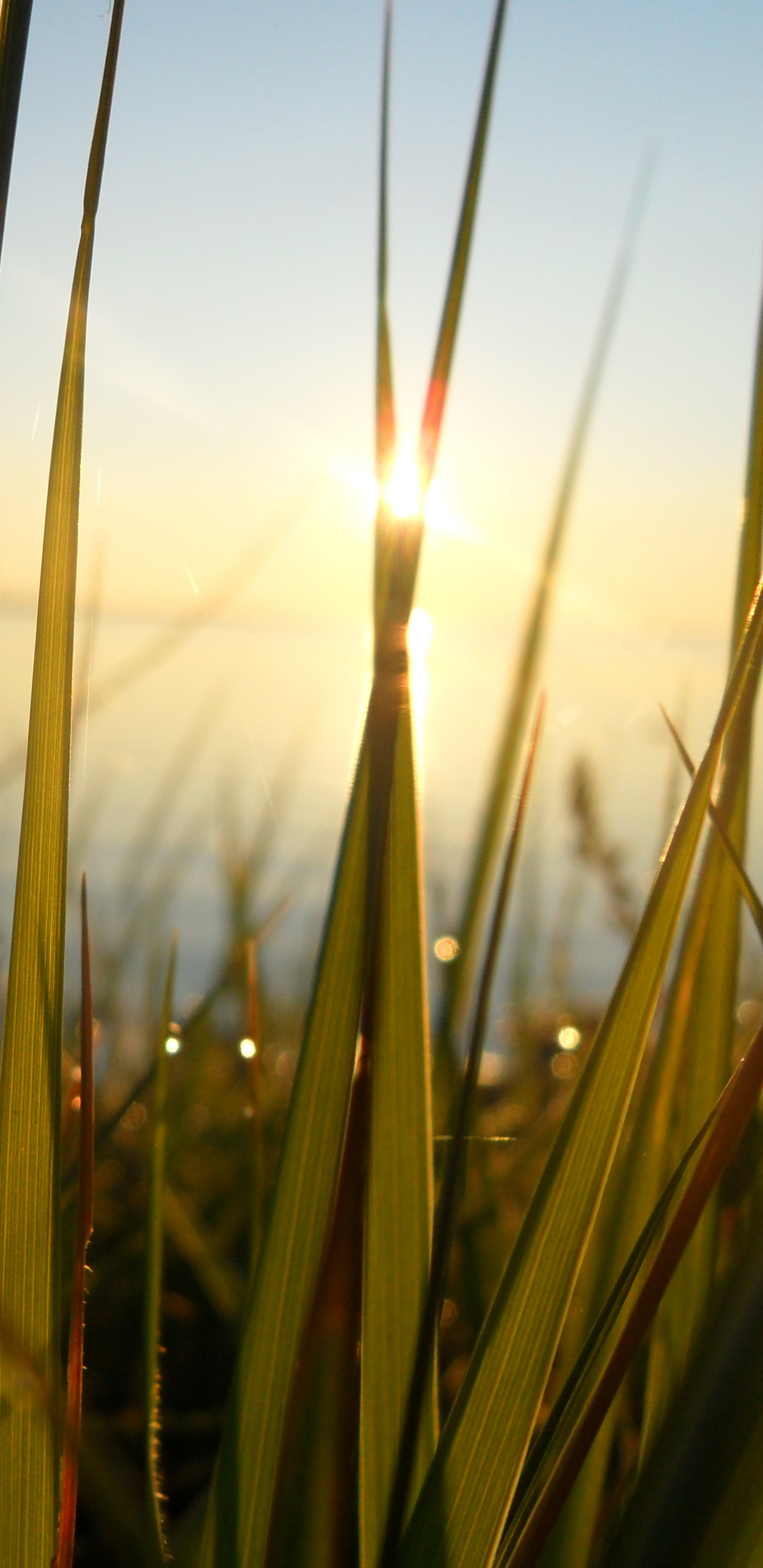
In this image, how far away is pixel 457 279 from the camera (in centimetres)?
37

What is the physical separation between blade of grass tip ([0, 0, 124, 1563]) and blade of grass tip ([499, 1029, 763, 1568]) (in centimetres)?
15

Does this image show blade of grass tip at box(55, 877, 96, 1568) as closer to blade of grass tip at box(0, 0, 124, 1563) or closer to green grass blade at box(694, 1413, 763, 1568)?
blade of grass tip at box(0, 0, 124, 1563)

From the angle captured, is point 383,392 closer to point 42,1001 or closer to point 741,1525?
point 42,1001

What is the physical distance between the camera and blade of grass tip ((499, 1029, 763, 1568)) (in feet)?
0.95

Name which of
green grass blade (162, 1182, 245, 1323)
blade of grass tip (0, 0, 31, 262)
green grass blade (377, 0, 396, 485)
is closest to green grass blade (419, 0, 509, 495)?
green grass blade (377, 0, 396, 485)

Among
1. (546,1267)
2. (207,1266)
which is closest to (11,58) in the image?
(546,1267)

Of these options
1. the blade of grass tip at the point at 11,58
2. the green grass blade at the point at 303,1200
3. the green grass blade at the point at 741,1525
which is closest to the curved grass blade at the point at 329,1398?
the green grass blade at the point at 303,1200

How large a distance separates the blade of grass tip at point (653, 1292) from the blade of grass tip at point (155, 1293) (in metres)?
0.13

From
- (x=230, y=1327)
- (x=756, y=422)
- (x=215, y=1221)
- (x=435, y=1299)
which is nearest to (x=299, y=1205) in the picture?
(x=435, y=1299)

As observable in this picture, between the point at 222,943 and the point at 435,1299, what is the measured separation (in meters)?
0.87

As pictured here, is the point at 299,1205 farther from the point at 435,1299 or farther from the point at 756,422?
the point at 756,422

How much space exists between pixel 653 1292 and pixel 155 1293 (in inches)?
8.2

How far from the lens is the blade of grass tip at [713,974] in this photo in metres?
0.39

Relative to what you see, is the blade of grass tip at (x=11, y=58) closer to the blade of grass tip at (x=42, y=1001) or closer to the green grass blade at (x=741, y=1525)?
the blade of grass tip at (x=42, y=1001)
